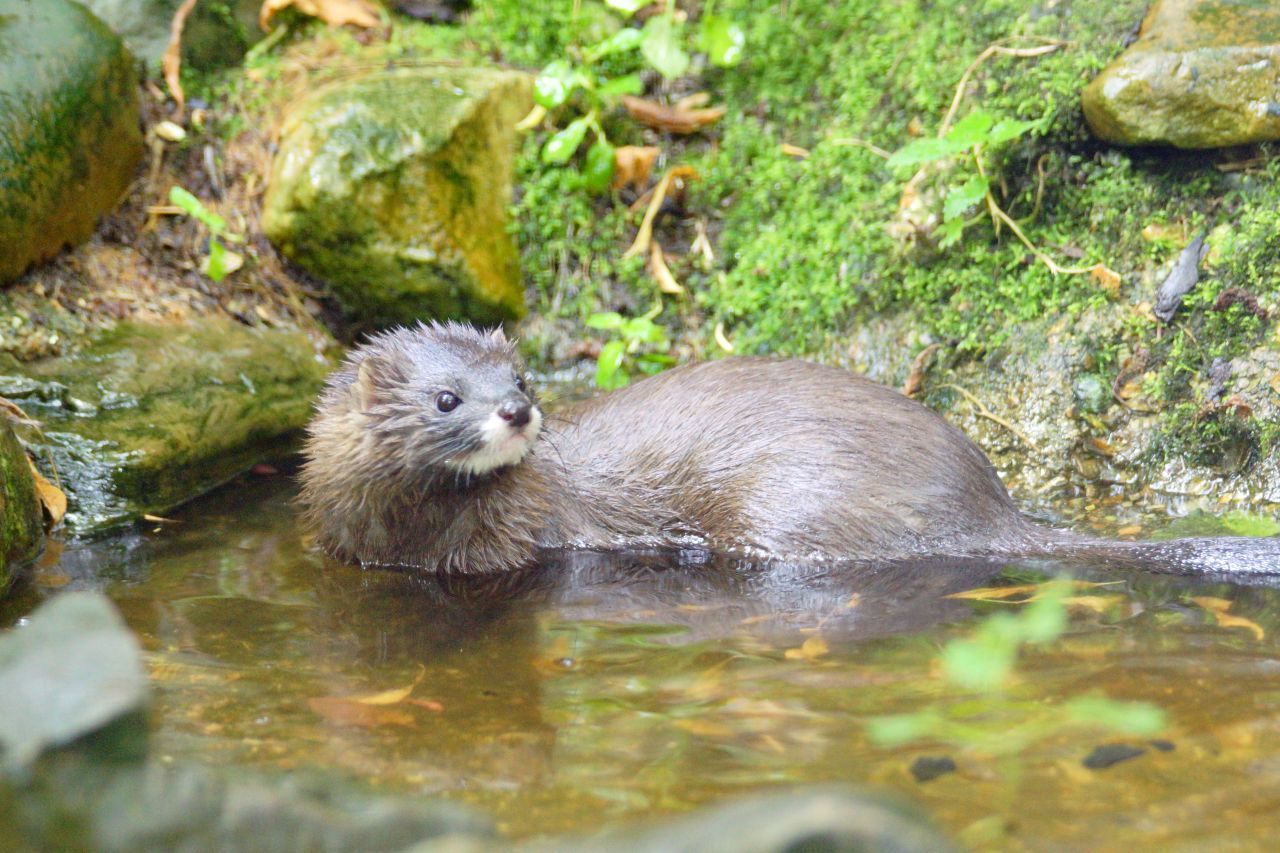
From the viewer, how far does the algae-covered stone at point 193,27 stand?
709 centimetres

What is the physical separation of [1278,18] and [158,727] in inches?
A: 212

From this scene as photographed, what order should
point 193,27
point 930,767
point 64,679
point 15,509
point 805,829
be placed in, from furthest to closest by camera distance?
point 193,27, point 15,509, point 930,767, point 64,679, point 805,829

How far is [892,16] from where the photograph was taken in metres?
7.02

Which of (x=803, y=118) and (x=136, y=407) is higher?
(x=803, y=118)

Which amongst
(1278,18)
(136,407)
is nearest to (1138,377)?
(1278,18)

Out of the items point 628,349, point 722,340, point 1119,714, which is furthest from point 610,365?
point 1119,714

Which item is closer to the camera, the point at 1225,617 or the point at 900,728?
the point at 900,728

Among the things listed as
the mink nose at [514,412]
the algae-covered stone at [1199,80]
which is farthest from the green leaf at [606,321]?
the algae-covered stone at [1199,80]

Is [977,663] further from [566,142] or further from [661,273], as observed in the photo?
A: [566,142]

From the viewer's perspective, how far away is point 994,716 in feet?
9.89

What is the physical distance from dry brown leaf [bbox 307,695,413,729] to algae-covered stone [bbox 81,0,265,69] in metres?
5.32

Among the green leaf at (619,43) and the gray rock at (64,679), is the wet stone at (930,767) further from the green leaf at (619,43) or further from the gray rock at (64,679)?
the green leaf at (619,43)

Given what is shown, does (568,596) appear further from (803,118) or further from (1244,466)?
(803,118)

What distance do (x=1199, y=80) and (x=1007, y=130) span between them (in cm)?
83
